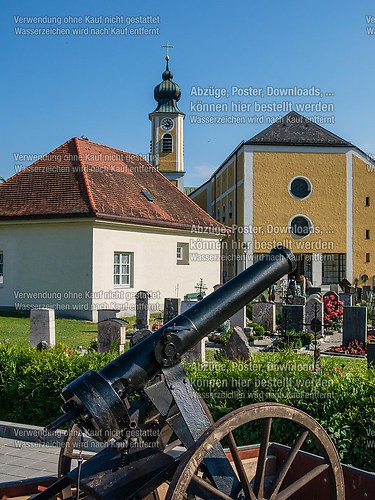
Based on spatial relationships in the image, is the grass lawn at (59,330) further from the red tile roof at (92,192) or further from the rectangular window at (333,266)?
the rectangular window at (333,266)

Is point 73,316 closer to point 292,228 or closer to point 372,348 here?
point 372,348

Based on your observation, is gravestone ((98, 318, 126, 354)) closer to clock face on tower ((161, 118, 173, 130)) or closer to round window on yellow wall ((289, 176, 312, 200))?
round window on yellow wall ((289, 176, 312, 200))

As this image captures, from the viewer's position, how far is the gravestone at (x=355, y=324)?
14516 mm

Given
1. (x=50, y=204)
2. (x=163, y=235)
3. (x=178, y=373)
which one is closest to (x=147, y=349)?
(x=178, y=373)

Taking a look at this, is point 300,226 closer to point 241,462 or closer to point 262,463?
point 262,463

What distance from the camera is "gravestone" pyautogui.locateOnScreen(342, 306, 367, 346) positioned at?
14516 mm

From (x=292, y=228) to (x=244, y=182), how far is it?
4.68 m

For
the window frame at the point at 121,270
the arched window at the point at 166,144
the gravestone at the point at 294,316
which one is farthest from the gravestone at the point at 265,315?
the arched window at the point at 166,144

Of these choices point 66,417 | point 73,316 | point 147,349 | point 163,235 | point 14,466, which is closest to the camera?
point 66,417

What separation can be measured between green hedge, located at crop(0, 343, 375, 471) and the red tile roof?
12.2 metres

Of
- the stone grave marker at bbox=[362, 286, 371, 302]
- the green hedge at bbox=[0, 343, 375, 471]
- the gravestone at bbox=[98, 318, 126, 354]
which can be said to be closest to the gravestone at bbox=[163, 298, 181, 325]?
the gravestone at bbox=[98, 318, 126, 354]

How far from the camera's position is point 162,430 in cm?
417

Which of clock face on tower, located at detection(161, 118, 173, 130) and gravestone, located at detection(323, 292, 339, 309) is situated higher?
clock face on tower, located at detection(161, 118, 173, 130)

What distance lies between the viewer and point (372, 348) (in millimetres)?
9766
